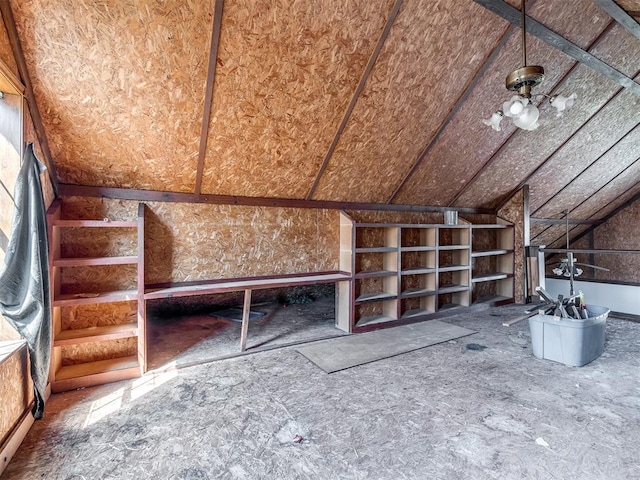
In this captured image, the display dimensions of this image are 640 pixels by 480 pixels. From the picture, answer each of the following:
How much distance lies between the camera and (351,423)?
2.28 meters

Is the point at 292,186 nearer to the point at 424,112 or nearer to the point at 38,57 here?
the point at 424,112

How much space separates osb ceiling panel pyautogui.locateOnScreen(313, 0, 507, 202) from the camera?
2727 millimetres

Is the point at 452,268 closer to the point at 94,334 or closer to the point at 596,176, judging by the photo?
the point at 596,176

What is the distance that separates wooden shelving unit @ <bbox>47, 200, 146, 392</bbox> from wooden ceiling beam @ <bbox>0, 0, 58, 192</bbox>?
1.08 ft

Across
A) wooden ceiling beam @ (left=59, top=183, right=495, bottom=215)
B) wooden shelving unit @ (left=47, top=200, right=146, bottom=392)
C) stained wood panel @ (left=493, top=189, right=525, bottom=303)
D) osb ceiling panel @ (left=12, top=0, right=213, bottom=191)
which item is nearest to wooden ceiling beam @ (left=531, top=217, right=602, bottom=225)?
stained wood panel @ (left=493, top=189, right=525, bottom=303)

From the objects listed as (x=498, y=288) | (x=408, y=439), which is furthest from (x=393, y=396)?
(x=498, y=288)

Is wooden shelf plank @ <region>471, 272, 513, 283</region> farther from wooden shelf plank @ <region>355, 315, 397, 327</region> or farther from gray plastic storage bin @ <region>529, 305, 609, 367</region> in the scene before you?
gray plastic storage bin @ <region>529, 305, 609, 367</region>

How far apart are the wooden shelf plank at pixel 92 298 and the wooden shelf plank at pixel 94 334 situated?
0.29 metres

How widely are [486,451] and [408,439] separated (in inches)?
18.2

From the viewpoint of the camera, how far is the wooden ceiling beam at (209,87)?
2.25 meters

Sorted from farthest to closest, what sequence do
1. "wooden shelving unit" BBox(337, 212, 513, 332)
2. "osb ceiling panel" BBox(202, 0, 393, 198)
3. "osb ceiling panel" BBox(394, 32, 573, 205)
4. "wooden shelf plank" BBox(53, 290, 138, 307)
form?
"wooden shelving unit" BBox(337, 212, 513, 332) → "osb ceiling panel" BBox(394, 32, 573, 205) → "wooden shelf plank" BBox(53, 290, 138, 307) → "osb ceiling panel" BBox(202, 0, 393, 198)

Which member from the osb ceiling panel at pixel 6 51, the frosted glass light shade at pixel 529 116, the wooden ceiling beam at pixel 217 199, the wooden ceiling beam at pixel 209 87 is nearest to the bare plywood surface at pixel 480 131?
the wooden ceiling beam at pixel 217 199

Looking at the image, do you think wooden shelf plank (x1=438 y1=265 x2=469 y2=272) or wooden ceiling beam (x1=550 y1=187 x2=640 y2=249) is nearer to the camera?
wooden shelf plank (x1=438 y1=265 x2=469 y2=272)

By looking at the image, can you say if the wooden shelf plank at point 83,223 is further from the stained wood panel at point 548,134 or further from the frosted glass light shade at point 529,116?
the stained wood panel at point 548,134
